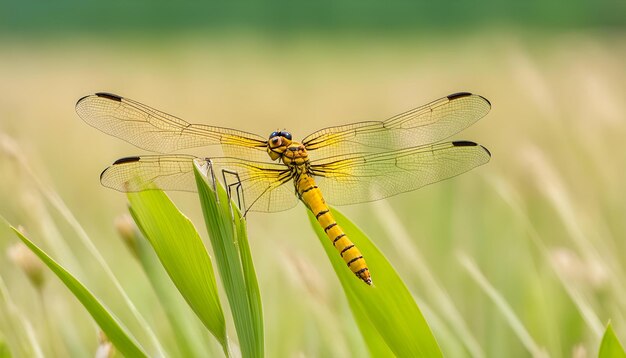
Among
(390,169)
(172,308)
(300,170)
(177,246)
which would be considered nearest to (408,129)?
(390,169)

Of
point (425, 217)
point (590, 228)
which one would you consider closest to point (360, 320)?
point (590, 228)

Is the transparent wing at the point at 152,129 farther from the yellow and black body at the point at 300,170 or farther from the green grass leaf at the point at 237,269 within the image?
the green grass leaf at the point at 237,269

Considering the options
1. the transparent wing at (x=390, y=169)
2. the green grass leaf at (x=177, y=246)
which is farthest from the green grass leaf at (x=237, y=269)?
the transparent wing at (x=390, y=169)

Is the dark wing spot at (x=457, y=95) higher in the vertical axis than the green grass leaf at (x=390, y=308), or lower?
higher

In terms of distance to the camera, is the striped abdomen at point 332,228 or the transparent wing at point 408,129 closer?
the striped abdomen at point 332,228

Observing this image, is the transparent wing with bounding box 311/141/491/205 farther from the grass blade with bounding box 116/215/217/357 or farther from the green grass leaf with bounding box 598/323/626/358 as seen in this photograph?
the green grass leaf with bounding box 598/323/626/358

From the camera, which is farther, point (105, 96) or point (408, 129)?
point (408, 129)

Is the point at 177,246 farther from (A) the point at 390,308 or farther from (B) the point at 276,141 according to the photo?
(B) the point at 276,141
